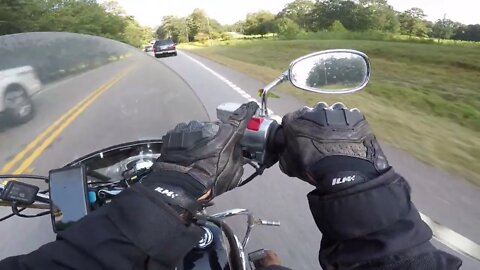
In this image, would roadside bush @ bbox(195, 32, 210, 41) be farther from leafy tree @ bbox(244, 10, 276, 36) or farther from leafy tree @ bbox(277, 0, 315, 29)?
leafy tree @ bbox(277, 0, 315, 29)

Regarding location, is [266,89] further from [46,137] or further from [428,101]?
[428,101]

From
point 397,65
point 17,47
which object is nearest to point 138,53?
point 17,47

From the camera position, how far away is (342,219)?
114 centimetres

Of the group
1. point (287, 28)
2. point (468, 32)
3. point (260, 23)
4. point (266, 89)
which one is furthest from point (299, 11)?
point (266, 89)

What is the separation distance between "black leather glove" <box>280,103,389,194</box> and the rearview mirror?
426 mm

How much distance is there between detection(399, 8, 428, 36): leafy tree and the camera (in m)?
24.8

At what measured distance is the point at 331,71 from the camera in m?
1.87

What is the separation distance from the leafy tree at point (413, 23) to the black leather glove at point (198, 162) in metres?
24.9

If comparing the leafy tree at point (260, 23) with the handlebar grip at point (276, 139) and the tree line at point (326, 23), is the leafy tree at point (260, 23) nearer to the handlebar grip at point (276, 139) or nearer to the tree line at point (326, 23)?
the tree line at point (326, 23)

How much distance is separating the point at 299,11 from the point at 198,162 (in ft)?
195

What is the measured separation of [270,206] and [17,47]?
294 cm

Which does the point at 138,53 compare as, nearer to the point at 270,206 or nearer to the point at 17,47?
the point at 17,47

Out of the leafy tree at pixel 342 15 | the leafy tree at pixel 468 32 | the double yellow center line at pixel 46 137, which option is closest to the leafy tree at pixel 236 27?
the leafy tree at pixel 342 15

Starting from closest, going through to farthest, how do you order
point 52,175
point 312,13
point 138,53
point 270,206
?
point 52,175, point 138,53, point 270,206, point 312,13
